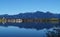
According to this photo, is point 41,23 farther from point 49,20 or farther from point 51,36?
point 51,36

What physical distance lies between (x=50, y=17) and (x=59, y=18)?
12.8 feet

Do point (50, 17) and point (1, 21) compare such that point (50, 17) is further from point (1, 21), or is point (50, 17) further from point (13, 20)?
point (1, 21)

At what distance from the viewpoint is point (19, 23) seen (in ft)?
83.6

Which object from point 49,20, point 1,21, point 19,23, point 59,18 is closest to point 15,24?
point 19,23

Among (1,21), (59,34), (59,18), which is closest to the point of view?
(59,34)

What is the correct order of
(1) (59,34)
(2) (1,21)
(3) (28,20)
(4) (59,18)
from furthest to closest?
(3) (28,20), (2) (1,21), (4) (59,18), (1) (59,34)

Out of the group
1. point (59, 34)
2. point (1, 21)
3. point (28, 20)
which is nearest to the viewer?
point (59, 34)

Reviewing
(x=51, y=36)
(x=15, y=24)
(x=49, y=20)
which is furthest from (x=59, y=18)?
(x=51, y=36)

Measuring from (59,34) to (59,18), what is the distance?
39.1 feet

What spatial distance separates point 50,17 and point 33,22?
2666mm

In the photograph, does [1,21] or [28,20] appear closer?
[1,21]

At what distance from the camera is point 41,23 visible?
26.1 metres

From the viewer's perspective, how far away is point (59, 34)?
10.5 meters

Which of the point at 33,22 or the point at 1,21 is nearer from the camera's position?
the point at 1,21
